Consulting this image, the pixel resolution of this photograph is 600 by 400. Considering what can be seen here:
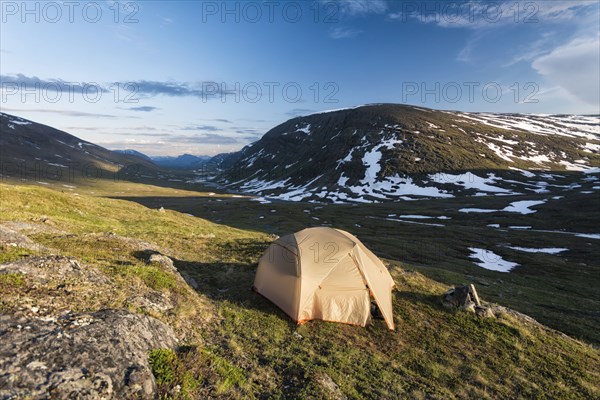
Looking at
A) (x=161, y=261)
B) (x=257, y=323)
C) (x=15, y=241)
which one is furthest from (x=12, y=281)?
(x=257, y=323)

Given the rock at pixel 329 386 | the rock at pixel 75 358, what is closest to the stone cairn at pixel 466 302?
the rock at pixel 329 386

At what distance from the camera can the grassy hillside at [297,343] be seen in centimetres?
950

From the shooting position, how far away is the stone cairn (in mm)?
16828

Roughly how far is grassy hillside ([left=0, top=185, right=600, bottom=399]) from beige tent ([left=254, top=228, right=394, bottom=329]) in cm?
60

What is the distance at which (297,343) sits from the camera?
1273cm

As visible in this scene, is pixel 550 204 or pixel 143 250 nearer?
pixel 143 250

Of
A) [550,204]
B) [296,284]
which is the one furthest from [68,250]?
[550,204]

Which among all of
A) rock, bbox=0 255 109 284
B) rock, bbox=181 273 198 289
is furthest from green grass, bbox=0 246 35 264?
rock, bbox=181 273 198 289

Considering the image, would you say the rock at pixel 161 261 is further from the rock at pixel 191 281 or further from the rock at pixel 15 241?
the rock at pixel 15 241

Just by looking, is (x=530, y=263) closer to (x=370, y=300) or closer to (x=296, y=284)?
(x=370, y=300)

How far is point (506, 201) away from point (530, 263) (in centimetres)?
8150

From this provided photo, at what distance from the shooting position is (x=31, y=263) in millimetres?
11352

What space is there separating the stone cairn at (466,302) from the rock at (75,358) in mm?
15383

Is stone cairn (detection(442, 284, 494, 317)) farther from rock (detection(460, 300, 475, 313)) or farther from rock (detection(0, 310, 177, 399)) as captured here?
rock (detection(0, 310, 177, 399))
